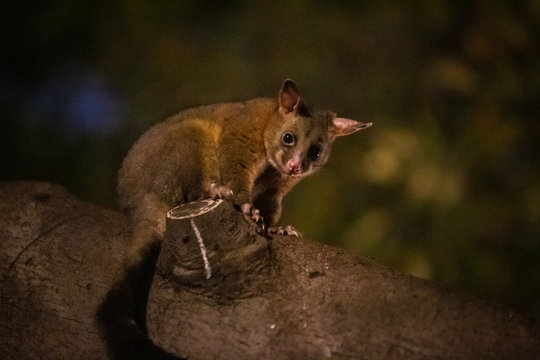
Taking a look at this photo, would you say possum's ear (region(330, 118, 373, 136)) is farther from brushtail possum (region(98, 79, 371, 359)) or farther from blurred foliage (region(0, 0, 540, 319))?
blurred foliage (region(0, 0, 540, 319))

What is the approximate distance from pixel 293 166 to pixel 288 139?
0.25 m

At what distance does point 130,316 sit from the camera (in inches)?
96.3

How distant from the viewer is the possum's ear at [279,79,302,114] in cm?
371

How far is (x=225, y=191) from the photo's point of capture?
3398 mm

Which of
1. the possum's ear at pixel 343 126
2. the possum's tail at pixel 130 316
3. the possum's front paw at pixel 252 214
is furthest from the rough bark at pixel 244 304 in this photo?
the possum's ear at pixel 343 126

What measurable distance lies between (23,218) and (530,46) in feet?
14.0

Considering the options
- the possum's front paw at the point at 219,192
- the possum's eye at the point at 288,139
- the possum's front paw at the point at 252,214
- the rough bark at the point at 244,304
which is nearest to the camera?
the rough bark at the point at 244,304

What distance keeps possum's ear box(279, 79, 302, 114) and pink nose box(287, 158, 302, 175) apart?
0.42 metres

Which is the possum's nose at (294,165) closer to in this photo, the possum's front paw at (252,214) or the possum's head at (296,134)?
the possum's head at (296,134)

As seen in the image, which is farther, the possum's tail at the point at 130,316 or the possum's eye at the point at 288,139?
Answer: the possum's eye at the point at 288,139

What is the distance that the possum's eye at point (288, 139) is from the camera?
384 centimetres

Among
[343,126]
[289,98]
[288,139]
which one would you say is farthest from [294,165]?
[343,126]

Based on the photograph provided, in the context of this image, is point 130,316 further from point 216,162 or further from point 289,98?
point 289,98

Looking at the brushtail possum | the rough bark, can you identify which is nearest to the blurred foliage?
the brushtail possum
